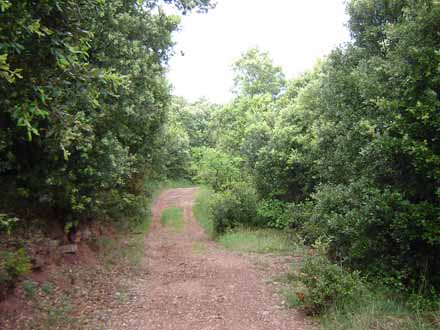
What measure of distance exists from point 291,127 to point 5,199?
10.3 meters

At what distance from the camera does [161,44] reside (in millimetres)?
10922

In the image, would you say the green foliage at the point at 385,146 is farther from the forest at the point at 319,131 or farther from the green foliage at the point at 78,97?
the green foliage at the point at 78,97

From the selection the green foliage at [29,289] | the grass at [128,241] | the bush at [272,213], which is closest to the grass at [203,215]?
the bush at [272,213]

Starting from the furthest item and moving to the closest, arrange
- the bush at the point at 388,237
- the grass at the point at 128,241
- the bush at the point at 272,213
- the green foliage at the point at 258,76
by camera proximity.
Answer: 1. the green foliage at the point at 258,76
2. the bush at the point at 272,213
3. the grass at the point at 128,241
4. the bush at the point at 388,237

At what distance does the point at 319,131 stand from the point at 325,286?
5.55m

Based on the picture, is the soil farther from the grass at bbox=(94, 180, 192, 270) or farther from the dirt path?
the grass at bbox=(94, 180, 192, 270)

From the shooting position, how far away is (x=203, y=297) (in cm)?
716

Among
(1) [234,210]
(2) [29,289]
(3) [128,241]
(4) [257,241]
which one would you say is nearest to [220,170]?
(1) [234,210]

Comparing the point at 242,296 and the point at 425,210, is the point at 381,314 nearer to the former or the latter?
the point at 425,210

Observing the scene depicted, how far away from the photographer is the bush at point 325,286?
230 inches

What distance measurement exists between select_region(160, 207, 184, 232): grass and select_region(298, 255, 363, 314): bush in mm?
11677

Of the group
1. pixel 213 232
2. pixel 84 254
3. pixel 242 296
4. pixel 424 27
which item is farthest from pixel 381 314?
pixel 213 232

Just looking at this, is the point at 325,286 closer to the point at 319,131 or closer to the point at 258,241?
the point at 319,131

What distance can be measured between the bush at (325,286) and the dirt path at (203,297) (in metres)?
0.36
